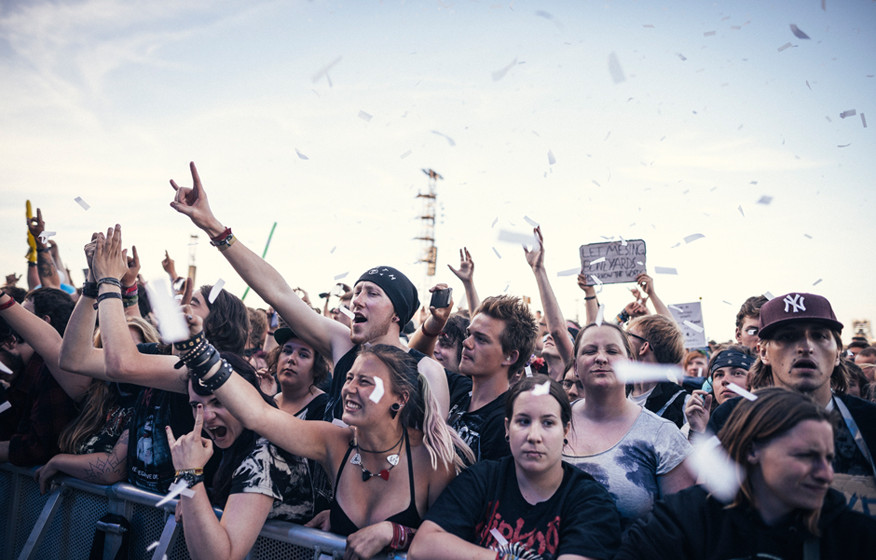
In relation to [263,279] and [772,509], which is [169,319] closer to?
[263,279]

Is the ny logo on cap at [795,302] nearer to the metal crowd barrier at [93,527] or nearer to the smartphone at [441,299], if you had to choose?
the smartphone at [441,299]

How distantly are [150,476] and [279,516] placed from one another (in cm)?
102

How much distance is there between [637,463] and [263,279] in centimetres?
243

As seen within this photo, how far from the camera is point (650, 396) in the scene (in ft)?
14.7

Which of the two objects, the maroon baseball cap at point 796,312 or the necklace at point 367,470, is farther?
the maroon baseball cap at point 796,312

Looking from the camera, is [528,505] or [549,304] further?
[549,304]

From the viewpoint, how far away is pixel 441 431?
3.25 metres

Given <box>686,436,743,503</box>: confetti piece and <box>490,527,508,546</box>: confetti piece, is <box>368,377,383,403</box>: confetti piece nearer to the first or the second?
<box>490,527,508,546</box>: confetti piece

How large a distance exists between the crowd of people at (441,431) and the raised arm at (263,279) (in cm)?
1


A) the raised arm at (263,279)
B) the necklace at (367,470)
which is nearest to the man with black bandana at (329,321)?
the raised arm at (263,279)

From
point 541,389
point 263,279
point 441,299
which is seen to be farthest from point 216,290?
point 541,389

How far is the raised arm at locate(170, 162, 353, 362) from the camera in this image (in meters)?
3.75

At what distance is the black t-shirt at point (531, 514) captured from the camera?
8.55ft

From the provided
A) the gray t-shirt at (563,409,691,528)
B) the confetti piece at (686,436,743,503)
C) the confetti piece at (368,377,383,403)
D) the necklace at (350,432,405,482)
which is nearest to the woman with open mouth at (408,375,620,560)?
the gray t-shirt at (563,409,691,528)
